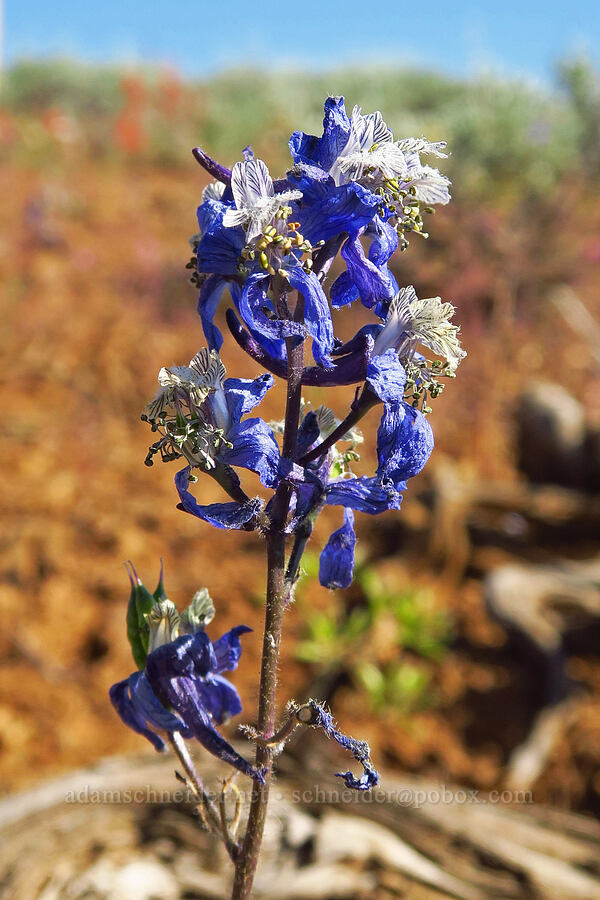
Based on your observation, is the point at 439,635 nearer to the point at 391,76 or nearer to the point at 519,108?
the point at 519,108

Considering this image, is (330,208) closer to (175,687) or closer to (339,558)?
(339,558)

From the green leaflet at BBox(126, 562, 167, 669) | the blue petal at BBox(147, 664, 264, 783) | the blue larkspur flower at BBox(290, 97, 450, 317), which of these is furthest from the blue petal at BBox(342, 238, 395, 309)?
the blue petal at BBox(147, 664, 264, 783)

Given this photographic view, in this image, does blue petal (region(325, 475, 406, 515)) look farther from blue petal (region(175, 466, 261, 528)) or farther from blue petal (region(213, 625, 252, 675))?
blue petal (region(213, 625, 252, 675))

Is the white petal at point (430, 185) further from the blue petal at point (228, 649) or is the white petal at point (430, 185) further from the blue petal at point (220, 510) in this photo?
the blue petal at point (228, 649)

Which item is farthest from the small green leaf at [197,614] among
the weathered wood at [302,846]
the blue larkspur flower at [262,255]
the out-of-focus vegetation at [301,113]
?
the out-of-focus vegetation at [301,113]

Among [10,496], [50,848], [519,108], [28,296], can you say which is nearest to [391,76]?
[519,108]
